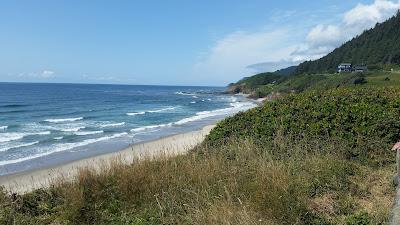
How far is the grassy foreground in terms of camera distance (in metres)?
4.86

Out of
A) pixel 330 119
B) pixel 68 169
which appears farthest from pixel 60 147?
pixel 330 119

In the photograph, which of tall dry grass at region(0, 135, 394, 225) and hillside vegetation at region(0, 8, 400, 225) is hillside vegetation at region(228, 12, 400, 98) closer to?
hillside vegetation at region(0, 8, 400, 225)

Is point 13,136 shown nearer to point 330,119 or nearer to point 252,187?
point 330,119

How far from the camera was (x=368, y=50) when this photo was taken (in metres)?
126

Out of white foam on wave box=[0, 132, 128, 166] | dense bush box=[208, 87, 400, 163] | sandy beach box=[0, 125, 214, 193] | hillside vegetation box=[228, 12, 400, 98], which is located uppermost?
hillside vegetation box=[228, 12, 400, 98]

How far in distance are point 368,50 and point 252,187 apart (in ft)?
437

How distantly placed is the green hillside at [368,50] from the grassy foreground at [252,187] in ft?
358

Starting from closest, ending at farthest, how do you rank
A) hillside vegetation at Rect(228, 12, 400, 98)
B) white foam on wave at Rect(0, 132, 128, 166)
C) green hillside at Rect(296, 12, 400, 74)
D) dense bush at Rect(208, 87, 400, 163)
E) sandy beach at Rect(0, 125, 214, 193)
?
1. sandy beach at Rect(0, 125, 214, 193)
2. dense bush at Rect(208, 87, 400, 163)
3. white foam on wave at Rect(0, 132, 128, 166)
4. hillside vegetation at Rect(228, 12, 400, 98)
5. green hillside at Rect(296, 12, 400, 74)

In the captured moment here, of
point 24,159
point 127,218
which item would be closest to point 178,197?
point 127,218

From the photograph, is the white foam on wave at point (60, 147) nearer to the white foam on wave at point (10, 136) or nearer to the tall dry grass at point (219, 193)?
the white foam on wave at point (10, 136)

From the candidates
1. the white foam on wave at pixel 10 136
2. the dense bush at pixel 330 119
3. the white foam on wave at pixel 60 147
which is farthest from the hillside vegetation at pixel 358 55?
the dense bush at pixel 330 119

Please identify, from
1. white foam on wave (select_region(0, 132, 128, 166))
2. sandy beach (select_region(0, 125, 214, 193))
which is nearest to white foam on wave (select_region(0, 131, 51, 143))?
white foam on wave (select_region(0, 132, 128, 166))

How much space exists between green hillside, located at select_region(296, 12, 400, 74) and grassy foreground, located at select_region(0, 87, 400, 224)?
109 m

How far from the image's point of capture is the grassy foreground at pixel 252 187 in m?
4.86
